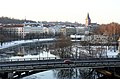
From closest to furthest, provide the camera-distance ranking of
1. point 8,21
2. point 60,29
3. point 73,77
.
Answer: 1. point 73,77
2. point 60,29
3. point 8,21

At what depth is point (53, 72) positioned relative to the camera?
37.8m

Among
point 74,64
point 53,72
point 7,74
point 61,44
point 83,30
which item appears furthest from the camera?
point 83,30

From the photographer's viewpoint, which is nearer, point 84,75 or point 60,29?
point 84,75

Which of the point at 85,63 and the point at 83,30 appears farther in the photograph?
the point at 83,30

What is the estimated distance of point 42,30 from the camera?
465ft

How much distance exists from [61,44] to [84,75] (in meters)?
29.7

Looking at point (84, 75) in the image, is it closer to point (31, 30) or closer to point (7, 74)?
point (7, 74)

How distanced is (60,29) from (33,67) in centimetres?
11785

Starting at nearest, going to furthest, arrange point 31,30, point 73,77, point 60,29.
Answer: point 73,77 → point 31,30 → point 60,29

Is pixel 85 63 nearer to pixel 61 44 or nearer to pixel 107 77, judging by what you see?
pixel 107 77

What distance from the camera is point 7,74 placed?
28641 millimetres

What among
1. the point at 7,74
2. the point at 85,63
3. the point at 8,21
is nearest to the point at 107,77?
the point at 85,63

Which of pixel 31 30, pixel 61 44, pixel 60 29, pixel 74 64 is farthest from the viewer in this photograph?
pixel 60 29

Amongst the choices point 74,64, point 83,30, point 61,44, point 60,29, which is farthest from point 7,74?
point 83,30
